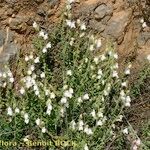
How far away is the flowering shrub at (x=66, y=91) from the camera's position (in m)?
5.26

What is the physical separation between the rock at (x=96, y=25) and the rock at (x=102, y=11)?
77 millimetres

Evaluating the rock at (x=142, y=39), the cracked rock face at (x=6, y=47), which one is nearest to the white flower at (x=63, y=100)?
the cracked rock face at (x=6, y=47)

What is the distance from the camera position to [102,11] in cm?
636

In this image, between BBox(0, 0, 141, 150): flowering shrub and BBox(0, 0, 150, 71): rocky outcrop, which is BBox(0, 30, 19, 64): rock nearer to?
BBox(0, 0, 150, 71): rocky outcrop

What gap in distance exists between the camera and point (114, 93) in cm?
593

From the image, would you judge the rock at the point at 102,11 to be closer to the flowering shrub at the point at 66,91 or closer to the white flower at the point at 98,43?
the flowering shrub at the point at 66,91

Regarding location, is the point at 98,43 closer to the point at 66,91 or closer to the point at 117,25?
the point at 117,25

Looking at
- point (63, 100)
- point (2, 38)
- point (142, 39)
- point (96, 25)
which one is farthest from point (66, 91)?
point (142, 39)

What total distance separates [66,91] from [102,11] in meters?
1.58

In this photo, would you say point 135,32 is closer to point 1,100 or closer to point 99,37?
point 99,37

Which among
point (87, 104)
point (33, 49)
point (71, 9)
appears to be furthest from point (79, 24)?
point (87, 104)

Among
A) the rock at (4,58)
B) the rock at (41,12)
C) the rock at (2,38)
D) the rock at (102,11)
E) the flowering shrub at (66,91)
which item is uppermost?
the rock at (41,12)

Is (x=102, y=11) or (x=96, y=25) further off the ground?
(x=102, y=11)

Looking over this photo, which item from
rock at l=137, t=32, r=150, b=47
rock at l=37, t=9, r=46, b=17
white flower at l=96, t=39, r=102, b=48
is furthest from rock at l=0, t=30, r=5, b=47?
rock at l=137, t=32, r=150, b=47
